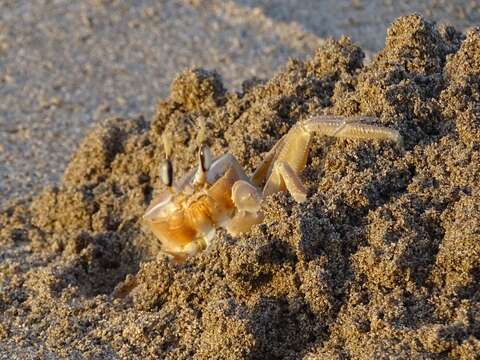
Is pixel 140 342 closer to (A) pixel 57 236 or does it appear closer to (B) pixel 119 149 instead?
(A) pixel 57 236

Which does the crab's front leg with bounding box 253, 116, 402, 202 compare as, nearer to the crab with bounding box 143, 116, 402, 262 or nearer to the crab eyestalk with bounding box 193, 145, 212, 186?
the crab with bounding box 143, 116, 402, 262

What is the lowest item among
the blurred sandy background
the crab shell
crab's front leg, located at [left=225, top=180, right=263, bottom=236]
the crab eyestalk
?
the blurred sandy background

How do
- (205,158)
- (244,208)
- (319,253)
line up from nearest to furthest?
(319,253)
(244,208)
(205,158)

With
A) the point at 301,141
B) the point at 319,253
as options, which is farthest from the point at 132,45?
the point at 319,253

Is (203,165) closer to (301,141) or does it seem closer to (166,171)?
(166,171)

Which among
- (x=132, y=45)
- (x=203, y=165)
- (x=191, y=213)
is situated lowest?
(x=132, y=45)

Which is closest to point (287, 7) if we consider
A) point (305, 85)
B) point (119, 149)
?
point (119, 149)

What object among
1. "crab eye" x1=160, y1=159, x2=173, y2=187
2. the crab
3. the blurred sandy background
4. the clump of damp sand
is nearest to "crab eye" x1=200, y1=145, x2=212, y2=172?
the crab
